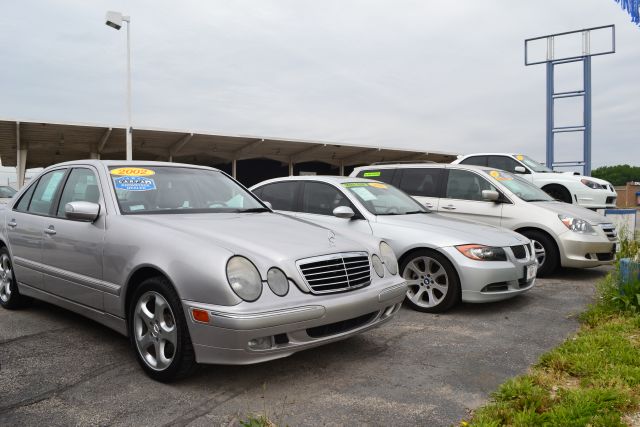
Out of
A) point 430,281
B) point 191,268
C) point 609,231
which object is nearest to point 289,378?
point 191,268

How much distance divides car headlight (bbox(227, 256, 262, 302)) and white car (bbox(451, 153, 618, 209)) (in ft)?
28.5

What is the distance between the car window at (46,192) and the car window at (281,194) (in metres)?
2.64

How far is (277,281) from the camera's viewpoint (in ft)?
9.75

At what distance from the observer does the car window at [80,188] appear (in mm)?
4008

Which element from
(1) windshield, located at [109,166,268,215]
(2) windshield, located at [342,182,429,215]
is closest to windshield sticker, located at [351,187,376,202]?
(2) windshield, located at [342,182,429,215]

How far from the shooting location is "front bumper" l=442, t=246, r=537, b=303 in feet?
15.7

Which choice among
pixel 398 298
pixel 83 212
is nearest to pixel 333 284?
pixel 398 298

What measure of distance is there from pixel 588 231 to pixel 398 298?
4.47m

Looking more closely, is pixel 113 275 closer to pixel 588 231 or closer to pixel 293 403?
pixel 293 403

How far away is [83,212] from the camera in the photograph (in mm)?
3586

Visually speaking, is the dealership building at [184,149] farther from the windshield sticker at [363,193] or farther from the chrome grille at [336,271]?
the chrome grille at [336,271]

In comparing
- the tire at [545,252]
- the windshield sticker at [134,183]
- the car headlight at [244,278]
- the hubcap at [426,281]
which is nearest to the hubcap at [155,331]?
the car headlight at [244,278]

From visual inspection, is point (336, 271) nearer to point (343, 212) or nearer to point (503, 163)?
point (343, 212)

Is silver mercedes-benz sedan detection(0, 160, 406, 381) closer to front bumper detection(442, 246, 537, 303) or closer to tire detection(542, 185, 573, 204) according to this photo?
front bumper detection(442, 246, 537, 303)
